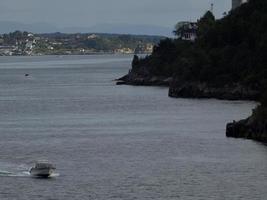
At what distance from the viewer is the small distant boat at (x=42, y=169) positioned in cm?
6106

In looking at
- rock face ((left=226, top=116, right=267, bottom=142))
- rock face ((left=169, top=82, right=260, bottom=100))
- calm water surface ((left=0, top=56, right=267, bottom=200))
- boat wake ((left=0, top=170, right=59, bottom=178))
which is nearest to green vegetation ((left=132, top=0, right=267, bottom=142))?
rock face ((left=169, top=82, right=260, bottom=100))

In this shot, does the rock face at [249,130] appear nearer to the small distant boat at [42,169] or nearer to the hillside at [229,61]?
the small distant boat at [42,169]

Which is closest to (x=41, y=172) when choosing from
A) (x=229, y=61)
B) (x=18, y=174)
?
(x=18, y=174)

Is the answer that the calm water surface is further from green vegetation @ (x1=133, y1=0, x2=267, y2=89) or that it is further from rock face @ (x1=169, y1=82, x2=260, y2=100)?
green vegetation @ (x1=133, y1=0, x2=267, y2=89)

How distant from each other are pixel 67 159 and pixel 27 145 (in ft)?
32.3

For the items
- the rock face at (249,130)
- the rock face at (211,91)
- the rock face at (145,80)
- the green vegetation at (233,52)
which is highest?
the green vegetation at (233,52)

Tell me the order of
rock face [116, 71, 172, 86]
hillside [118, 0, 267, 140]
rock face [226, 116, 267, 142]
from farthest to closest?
rock face [116, 71, 172, 86], hillside [118, 0, 267, 140], rock face [226, 116, 267, 142]

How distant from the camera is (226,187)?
56500 mm

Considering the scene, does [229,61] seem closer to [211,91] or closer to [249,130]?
[211,91]

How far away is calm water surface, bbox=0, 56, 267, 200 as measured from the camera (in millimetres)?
56188

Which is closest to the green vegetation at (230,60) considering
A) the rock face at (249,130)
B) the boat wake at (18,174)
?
the rock face at (249,130)

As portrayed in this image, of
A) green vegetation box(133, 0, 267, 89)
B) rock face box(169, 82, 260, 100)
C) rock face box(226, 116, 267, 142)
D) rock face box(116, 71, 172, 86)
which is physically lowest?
rock face box(116, 71, 172, 86)

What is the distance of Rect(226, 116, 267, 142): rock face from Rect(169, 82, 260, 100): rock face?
40.0 meters

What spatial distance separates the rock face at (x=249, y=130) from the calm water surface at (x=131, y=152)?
1.34 metres
